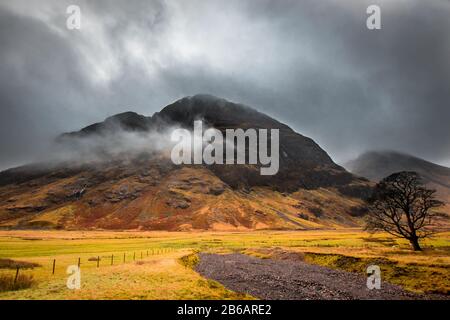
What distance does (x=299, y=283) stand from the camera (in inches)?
1407

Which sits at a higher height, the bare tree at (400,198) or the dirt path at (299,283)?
the bare tree at (400,198)

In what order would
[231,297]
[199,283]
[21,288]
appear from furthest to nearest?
[199,283], [21,288], [231,297]

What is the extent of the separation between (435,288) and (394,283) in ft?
16.6

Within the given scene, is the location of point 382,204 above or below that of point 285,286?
above

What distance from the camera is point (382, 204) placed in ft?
221

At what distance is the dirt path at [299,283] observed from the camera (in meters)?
29.6

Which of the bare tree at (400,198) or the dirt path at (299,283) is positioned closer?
the dirt path at (299,283)

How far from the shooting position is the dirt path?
2958 centimetres

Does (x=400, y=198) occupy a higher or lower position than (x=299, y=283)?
higher

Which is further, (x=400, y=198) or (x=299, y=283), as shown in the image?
(x=400, y=198)

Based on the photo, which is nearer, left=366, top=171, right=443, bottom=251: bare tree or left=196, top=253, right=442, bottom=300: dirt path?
left=196, top=253, right=442, bottom=300: dirt path

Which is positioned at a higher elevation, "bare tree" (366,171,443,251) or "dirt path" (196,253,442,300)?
"bare tree" (366,171,443,251)
